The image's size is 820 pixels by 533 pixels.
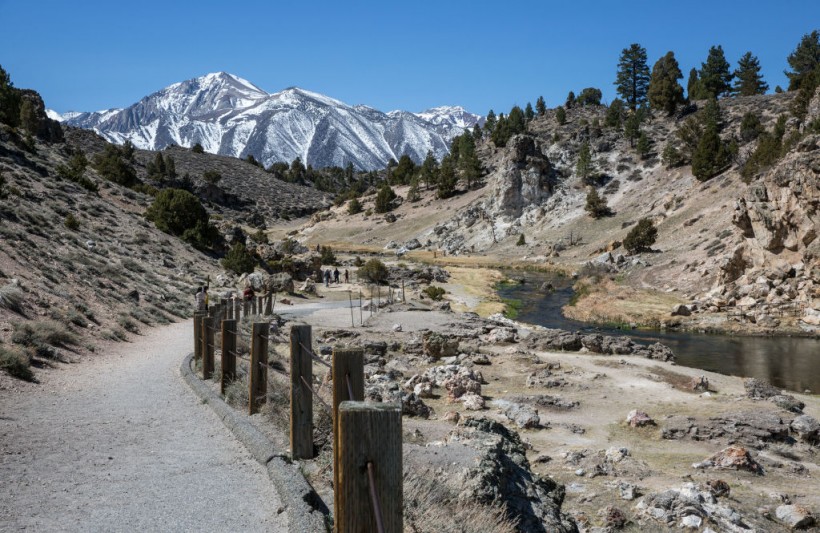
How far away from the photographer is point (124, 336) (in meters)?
18.7

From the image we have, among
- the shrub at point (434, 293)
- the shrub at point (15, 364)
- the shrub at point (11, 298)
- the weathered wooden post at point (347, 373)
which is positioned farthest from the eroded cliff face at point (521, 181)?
the weathered wooden post at point (347, 373)

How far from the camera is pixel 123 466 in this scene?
277 inches

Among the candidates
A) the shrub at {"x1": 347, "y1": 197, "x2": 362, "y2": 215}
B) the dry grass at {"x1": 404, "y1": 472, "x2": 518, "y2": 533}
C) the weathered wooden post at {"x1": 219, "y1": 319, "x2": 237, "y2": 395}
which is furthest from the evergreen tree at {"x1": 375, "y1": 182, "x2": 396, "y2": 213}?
the dry grass at {"x1": 404, "y1": 472, "x2": 518, "y2": 533}

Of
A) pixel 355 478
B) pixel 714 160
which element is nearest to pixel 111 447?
pixel 355 478

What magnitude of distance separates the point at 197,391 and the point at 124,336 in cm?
867

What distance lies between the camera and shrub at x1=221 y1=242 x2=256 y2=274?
44688 millimetres

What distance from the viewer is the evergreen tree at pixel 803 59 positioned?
9569 centimetres

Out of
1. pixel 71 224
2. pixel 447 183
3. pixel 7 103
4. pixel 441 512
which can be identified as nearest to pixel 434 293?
pixel 71 224

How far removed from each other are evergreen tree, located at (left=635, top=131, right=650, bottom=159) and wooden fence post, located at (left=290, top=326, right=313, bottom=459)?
8794 centimetres

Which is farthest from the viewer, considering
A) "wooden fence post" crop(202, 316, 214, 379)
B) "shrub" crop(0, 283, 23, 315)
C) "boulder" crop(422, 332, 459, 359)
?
"boulder" crop(422, 332, 459, 359)

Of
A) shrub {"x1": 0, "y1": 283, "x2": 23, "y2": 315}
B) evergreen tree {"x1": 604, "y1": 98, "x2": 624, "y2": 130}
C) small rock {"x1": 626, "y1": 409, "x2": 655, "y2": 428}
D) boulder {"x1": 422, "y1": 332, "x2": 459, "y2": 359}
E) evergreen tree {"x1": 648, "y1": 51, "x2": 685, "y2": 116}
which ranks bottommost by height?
small rock {"x1": 626, "y1": 409, "x2": 655, "y2": 428}

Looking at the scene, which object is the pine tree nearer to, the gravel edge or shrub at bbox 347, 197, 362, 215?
shrub at bbox 347, 197, 362, 215

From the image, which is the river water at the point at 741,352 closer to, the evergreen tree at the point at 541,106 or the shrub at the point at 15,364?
the shrub at the point at 15,364

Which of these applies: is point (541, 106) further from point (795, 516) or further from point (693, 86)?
point (795, 516)
